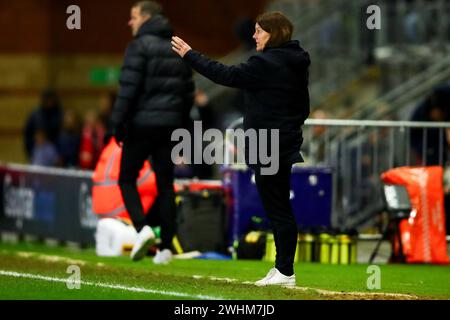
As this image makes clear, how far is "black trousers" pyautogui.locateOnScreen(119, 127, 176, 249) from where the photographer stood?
1405cm

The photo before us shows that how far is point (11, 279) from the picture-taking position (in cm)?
1244

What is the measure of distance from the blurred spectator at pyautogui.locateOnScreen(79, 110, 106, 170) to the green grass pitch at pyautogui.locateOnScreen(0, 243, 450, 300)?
6575 mm

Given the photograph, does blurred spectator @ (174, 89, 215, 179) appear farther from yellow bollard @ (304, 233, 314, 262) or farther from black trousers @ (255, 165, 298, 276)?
black trousers @ (255, 165, 298, 276)

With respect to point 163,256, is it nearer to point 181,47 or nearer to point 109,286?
point 109,286

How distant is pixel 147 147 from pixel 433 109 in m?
4.63

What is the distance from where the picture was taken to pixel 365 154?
17547 mm

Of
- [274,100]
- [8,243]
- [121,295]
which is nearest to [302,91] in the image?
[274,100]

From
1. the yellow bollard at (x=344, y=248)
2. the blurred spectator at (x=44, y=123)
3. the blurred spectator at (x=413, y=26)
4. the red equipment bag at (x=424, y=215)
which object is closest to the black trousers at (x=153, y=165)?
the yellow bollard at (x=344, y=248)

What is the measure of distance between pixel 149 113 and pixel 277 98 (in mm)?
2484

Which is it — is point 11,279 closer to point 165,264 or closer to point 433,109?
point 165,264

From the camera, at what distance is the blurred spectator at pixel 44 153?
23.5 metres

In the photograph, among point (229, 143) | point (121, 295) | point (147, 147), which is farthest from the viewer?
point (229, 143)

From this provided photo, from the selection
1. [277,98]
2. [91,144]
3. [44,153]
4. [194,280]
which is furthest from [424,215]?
[44,153]

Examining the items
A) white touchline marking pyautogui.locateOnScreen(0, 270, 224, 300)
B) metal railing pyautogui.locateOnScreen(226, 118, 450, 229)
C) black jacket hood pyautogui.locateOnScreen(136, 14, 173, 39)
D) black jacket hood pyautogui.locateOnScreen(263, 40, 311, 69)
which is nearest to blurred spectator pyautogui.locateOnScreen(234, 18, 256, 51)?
metal railing pyautogui.locateOnScreen(226, 118, 450, 229)
